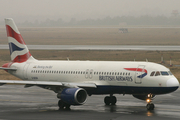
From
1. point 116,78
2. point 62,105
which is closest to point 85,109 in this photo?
point 62,105

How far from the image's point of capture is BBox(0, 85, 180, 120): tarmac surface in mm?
26359

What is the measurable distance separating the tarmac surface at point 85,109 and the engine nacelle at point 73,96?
0.83 metres

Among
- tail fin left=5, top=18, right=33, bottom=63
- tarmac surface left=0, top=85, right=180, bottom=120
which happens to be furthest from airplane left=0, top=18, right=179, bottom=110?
tail fin left=5, top=18, right=33, bottom=63

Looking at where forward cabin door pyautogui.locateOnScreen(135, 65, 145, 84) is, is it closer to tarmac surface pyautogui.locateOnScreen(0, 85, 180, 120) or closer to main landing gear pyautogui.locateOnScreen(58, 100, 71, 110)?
tarmac surface pyautogui.locateOnScreen(0, 85, 180, 120)

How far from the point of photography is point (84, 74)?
32.7 metres

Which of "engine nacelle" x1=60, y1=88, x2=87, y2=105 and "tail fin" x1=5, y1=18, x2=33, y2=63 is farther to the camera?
"tail fin" x1=5, y1=18, x2=33, y2=63

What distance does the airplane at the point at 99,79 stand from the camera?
2927 cm

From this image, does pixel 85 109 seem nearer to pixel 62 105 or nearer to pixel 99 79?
pixel 62 105

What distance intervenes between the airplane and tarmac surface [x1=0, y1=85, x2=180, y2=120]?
114 cm

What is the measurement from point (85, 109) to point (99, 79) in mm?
2992

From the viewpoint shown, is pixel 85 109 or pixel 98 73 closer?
pixel 85 109

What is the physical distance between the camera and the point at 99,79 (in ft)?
104

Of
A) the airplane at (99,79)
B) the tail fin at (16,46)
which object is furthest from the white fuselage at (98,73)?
the tail fin at (16,46)

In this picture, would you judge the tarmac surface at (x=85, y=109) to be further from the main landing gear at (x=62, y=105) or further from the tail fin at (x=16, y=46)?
the tail fin at (x=16, y=46)
